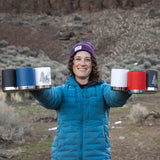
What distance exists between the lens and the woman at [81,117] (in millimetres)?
2594

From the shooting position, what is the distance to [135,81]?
86.7 inches

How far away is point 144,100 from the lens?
11461 millimetres

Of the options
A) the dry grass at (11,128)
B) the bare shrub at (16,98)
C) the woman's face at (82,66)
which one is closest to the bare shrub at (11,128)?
the dry grass at (11,128)

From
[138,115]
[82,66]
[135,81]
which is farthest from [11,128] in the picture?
[135,81]

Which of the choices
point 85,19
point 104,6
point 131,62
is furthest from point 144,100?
point 104,6

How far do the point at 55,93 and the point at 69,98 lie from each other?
0.59 feet

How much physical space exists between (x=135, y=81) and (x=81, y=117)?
0.74m

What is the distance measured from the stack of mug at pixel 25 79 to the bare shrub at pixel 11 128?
394cm

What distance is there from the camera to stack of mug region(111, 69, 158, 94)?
2.21 meters

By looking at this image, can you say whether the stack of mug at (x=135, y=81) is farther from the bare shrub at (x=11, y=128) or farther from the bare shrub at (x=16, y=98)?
the bare shrub at (x=16, y=98)

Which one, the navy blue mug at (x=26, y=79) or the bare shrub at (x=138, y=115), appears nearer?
the navy blue mug at (x=26, y=79)

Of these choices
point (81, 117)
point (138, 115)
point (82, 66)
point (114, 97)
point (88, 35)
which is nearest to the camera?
point (114, 97)

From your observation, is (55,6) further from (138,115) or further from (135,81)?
(135,81)

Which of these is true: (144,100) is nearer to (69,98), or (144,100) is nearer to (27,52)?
(69,98)
